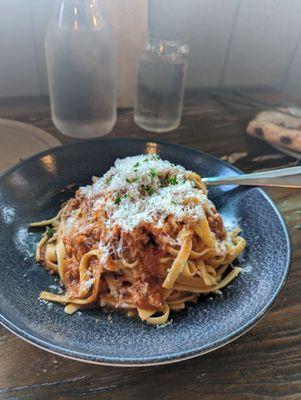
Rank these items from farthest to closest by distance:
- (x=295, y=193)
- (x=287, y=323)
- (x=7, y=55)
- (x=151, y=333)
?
1. (x=7, y=55)
2. (x=295, y=193)
3. (x=287, y=323)
4. (x=151, y=333)

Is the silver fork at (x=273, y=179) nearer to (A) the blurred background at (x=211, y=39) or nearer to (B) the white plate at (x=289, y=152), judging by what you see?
(B) the white plate at (x=289, y=152)

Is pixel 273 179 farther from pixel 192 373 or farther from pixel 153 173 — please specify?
pixel 192 373

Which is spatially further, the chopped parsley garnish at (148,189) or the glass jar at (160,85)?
the glass jar at (160,85)

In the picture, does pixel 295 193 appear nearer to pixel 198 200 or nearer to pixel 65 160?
pixel 198 200

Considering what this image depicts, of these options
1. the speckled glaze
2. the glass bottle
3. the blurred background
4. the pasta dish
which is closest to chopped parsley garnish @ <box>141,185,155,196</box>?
the pasta dish

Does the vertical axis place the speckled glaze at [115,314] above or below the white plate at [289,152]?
above

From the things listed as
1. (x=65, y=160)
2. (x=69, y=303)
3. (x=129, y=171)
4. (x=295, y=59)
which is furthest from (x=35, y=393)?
(x=295, y=59)

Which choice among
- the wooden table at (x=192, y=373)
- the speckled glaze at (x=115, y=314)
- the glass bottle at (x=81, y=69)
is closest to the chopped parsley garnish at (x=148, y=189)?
the speckled glaze at (x=115, y=314)
